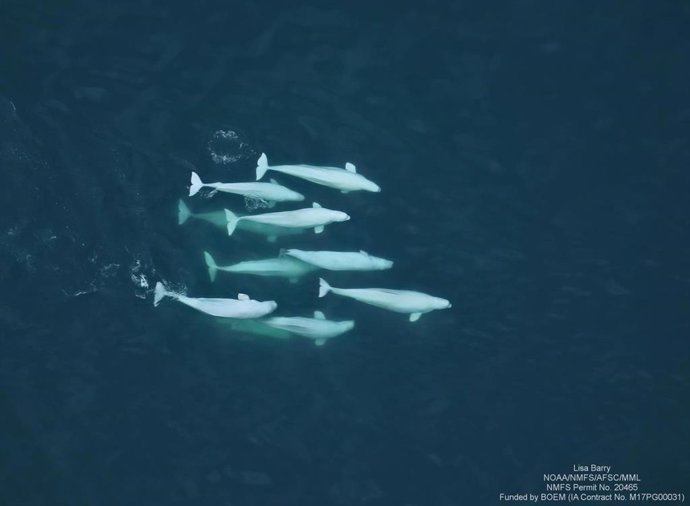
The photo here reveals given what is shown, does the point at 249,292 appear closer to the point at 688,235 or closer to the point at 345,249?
the point at 345,249

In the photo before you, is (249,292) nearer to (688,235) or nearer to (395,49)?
(395,49)

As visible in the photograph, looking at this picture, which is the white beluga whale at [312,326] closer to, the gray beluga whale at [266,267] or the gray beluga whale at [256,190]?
the gray beluga whale at [266,267]

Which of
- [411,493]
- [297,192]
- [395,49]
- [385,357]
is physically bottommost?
[411,493]

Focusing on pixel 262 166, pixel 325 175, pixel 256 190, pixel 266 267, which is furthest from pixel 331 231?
pixel 262 166

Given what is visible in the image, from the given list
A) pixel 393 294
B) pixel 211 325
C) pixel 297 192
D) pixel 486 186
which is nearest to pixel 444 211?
pixel 486 186

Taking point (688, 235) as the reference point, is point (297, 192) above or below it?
above

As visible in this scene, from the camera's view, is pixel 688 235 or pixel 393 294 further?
pixel 688 235

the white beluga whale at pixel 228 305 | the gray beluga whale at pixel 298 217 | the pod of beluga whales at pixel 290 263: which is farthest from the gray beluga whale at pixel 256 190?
the white beluga whale at pixel 228 305

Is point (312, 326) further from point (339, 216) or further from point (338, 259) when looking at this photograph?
point (339, 216)
